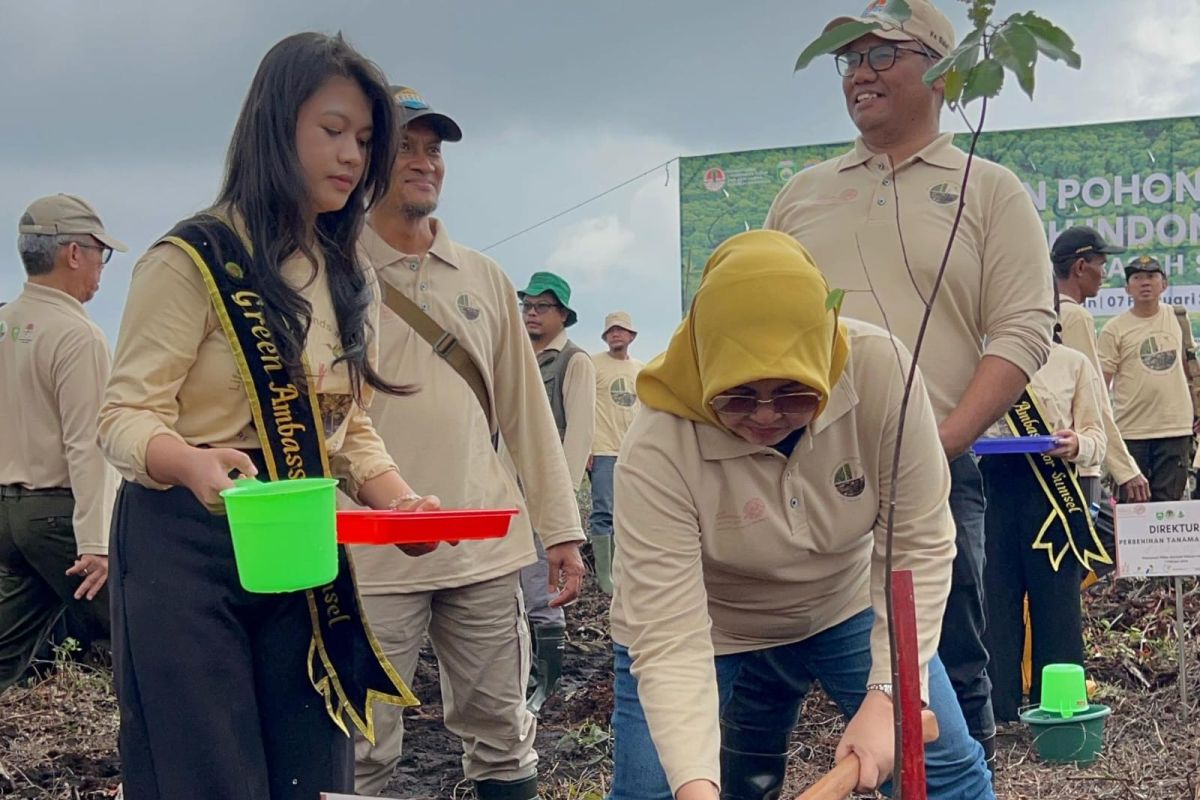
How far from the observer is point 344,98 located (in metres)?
2.12

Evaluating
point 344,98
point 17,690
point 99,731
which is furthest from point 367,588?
point 17,690

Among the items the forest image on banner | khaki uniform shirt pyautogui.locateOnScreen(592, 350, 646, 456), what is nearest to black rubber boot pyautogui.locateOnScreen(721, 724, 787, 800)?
khaki uniform shirt pyautogui.locateOnScreen(592, 350, 646, 456)

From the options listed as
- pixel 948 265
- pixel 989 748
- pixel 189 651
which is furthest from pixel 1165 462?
pixel 189 651

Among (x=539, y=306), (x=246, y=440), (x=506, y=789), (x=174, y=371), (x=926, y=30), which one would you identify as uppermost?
(x=926, y=30)

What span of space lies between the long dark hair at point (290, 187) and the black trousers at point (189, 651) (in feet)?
1.04

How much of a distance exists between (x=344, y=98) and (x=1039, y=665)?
3144mm

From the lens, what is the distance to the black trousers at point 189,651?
1.91 meters

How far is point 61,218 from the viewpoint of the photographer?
4.27 metres

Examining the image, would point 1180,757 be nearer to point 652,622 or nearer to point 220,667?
point 652,622

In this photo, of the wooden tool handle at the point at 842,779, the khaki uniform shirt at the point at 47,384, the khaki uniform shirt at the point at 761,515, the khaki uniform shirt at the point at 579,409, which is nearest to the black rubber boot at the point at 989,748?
the khaki uniform shirt at the point at 761,515

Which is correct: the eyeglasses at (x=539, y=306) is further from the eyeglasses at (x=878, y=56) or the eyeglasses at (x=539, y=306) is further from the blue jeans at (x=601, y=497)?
the eyeglasses at (x=878, y=56)

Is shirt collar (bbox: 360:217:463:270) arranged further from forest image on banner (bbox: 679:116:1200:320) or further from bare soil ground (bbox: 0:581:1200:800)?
forest image on banner (bbox: 679:116:1200:320)

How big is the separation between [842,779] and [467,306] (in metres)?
1.62

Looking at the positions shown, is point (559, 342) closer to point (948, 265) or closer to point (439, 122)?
point (439, 122)
